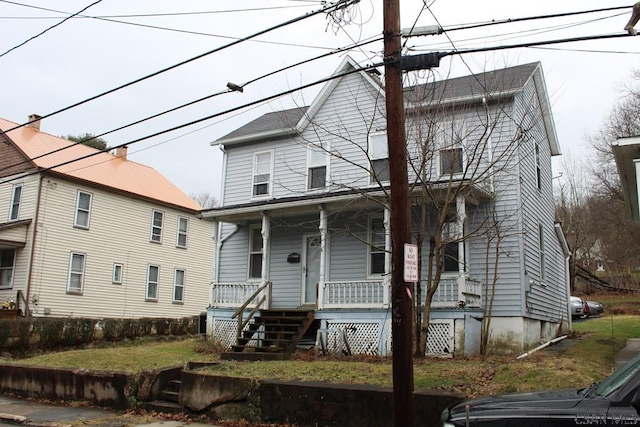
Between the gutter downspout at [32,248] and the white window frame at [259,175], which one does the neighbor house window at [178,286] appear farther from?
the white window frame at [259,175]

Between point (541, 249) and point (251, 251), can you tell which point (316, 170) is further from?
point (541, 249)

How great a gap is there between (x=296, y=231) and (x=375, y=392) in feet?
34.9

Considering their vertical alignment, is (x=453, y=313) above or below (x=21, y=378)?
above

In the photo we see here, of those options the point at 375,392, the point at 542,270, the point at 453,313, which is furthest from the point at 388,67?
the point at 542,270

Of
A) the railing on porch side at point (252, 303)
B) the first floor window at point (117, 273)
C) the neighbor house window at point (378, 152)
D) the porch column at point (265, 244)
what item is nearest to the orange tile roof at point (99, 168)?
the first floor window at point (117, 273)

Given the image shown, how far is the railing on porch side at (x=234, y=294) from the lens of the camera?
57.6 feet

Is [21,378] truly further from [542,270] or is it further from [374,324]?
[542,270]

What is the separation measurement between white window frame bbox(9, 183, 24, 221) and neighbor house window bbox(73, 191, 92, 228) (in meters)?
2.34

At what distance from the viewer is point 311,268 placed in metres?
18.7

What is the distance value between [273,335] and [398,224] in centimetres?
966

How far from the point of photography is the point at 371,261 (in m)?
17.4

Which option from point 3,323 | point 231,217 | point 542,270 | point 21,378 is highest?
point 231,217

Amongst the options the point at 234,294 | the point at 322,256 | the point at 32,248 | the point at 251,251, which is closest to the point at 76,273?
the point at 32,248

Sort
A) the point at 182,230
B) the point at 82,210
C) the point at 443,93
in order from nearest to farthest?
A: 1. the point at 443,93
2. the point at 82,210
3. the point at 182,230
